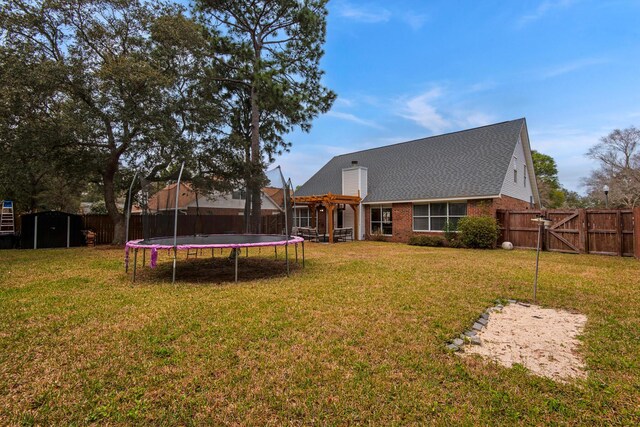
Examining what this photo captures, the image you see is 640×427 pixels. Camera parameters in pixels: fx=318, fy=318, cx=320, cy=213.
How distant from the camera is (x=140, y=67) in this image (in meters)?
11.2

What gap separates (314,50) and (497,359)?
627 inches

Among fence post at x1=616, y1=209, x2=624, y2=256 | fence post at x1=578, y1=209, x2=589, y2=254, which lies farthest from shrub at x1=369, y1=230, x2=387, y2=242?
fence post at x1=616, y1=209, x2=624, y2=256

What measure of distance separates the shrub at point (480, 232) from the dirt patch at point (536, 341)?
8.99 m

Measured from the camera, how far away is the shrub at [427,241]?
583 inches

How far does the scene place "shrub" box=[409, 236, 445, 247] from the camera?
48.5 ft

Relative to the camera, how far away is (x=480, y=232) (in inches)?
519

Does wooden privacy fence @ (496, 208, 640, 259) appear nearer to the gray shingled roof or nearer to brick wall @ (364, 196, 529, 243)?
brick wall @ (364, 196, 529, 243)

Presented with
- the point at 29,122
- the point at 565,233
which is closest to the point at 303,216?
the point at 565,233

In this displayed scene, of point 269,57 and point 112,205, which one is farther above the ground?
point 269,57

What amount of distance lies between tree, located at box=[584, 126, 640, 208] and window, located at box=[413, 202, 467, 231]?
27241 mm

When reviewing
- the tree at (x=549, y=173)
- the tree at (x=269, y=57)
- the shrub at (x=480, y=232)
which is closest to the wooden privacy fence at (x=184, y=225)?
the tree at (x=269, y=57)

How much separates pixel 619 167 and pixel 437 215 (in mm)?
30837

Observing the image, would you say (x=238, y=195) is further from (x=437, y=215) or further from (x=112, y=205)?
(x=437, y=215)

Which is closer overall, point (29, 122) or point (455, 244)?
point (29, 122)
